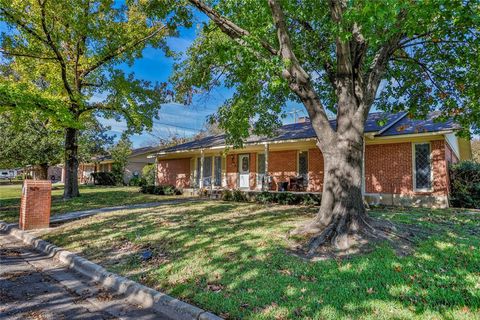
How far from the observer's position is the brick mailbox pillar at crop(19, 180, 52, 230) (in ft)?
28.3

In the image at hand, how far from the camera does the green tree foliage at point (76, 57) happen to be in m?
13.1

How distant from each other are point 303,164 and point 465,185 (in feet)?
24.8

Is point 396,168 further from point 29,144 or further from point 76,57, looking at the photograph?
point 29,144

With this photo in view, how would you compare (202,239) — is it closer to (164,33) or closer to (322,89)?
(322,89)

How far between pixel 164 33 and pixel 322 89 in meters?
10.5

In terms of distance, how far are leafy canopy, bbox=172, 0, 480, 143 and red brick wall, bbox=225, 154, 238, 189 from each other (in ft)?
27.3

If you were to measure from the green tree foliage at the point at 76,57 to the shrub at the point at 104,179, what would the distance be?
15610 mm

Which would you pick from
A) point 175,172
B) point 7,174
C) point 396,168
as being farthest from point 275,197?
point 7,174

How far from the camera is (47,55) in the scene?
593 inches

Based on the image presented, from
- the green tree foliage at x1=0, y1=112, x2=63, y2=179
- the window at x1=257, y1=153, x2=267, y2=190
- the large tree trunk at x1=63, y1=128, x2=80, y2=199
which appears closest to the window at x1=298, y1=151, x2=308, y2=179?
the window at x1=257, y1=153, x2=267, y2=190

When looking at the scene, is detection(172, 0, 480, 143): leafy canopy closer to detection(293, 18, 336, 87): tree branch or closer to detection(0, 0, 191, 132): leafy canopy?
detection(293, 18, 336, 87): tree branch

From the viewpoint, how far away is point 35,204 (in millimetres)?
8797

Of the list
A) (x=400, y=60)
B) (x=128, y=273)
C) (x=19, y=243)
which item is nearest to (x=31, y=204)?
(x=19, y=243)

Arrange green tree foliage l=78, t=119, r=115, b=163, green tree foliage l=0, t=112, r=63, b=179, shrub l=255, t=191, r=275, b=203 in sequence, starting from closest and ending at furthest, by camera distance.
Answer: shrub l=255, t=191, r=275, b=203 < green tree foliage l=0, t=112, r=63, b=179 < green tree foliage l=78, t=119, r=115, b=163
